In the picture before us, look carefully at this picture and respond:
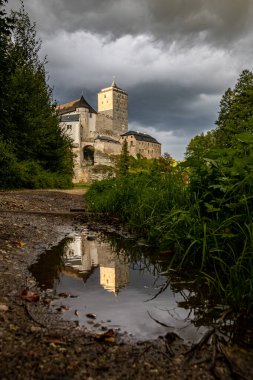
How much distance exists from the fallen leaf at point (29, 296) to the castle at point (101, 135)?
2158 inches

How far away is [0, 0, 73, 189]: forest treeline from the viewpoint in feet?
41.2

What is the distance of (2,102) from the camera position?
451 inches

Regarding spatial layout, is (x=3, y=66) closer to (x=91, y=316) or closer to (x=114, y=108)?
(x=91, y=316)

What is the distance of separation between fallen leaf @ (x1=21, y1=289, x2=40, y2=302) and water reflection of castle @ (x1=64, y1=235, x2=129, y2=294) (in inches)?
20.0

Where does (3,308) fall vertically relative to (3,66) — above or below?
below

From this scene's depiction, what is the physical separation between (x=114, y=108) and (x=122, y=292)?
292 feet

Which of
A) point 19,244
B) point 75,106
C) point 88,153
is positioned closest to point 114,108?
point 75,106

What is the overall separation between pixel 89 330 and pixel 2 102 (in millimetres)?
11642

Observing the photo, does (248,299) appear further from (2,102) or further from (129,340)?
(2,102)

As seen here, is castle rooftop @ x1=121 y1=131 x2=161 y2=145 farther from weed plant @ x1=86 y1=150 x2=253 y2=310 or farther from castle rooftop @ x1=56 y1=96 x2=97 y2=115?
weed plant @ x1=86 y1=150 x2=253 y2=310

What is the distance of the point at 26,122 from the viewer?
16109mm

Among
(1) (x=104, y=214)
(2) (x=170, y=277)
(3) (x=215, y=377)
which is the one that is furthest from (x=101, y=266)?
(1) (x=104, y=214)

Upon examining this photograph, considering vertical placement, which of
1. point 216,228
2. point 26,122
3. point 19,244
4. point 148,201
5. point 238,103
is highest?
point 238,103

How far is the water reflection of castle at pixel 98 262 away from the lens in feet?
7.85
